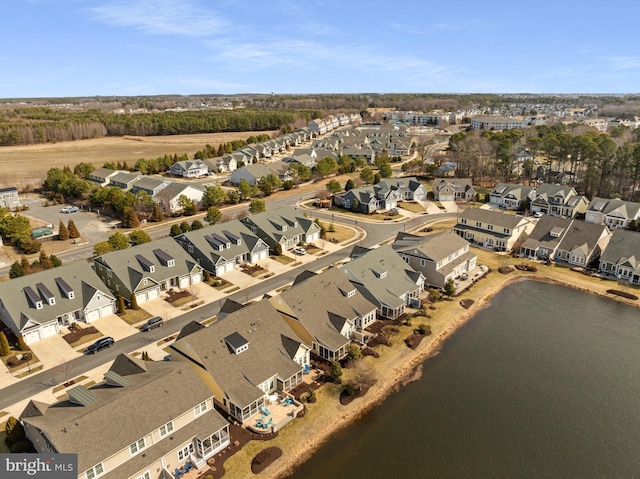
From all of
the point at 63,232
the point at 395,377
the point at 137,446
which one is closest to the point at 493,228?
the point at 395,377

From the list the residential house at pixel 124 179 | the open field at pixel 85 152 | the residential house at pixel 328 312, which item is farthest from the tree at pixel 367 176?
the open field at pixel 85 152

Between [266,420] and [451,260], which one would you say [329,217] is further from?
[266,420]

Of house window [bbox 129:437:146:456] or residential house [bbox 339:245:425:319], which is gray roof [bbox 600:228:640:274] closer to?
residential house [bbox 339:245:425:319]

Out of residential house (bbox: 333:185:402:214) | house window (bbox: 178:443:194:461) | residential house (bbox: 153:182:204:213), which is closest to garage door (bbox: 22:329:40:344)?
house window (bbox: 178:443:194:461)

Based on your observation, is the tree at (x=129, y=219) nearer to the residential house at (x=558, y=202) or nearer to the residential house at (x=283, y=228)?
the residential house at (x=283, y=228)

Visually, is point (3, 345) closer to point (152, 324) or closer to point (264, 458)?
point (152, 324)

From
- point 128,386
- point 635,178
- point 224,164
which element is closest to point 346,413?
point 128,386
